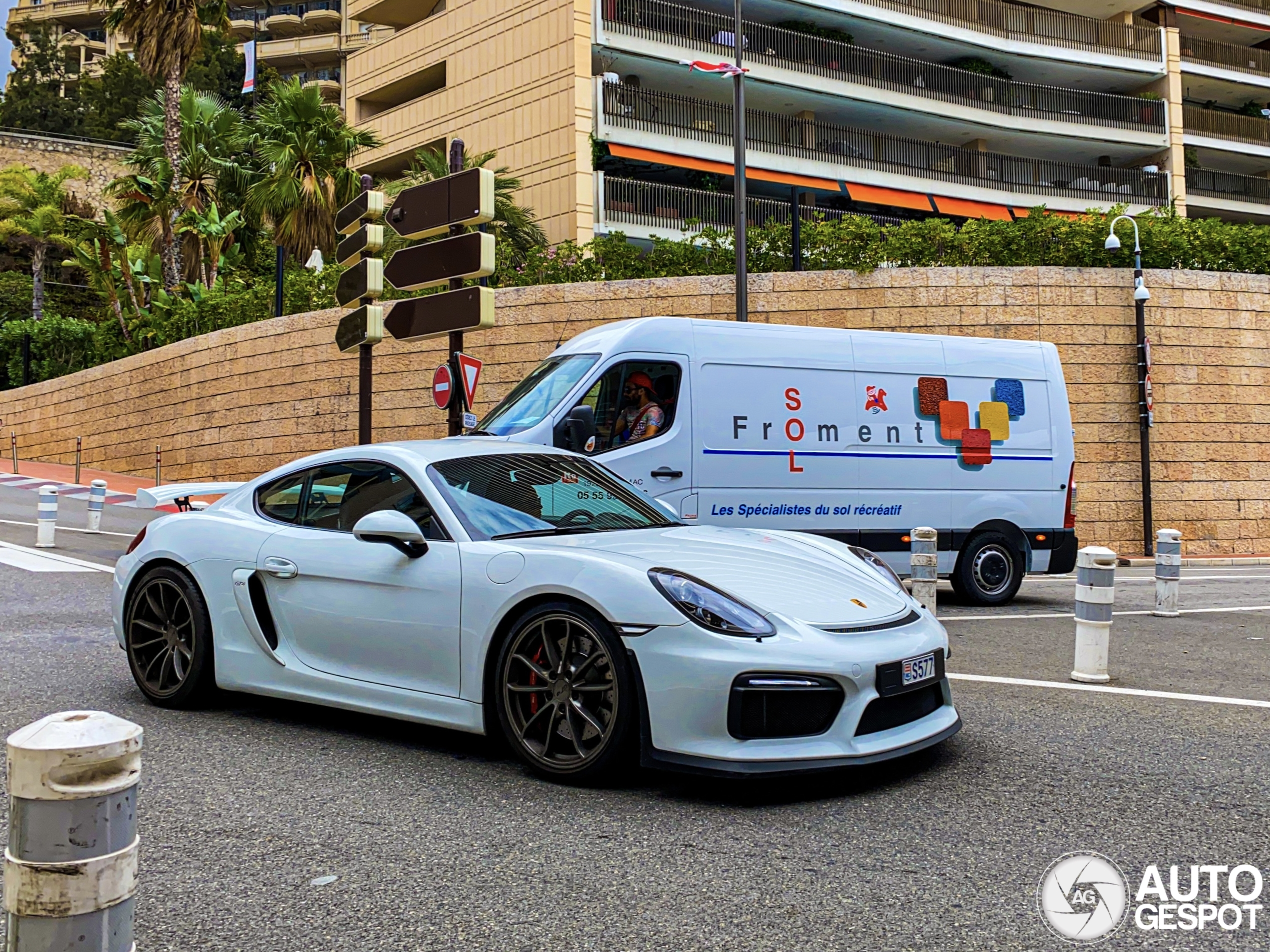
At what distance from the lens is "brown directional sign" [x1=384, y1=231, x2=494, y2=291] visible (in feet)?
41.1

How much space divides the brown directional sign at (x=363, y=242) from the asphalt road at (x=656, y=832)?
925 cm

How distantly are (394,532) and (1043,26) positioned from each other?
123ft

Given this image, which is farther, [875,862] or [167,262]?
[167,262]

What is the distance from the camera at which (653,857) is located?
11.6 feet

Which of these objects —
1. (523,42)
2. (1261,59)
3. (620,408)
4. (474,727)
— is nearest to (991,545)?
(620,408)

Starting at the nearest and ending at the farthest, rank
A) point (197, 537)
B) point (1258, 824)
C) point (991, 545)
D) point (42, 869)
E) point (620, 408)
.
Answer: point (42, 869)
point (1258, 824)
point (197, 537)
point (620, 408)
point (991, 545)

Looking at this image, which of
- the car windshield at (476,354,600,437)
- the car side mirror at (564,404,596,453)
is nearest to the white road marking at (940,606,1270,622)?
the car side mirror at (564,404,596,453)

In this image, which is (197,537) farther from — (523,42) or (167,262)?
(167,262)

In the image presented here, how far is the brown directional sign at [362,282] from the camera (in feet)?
47.7

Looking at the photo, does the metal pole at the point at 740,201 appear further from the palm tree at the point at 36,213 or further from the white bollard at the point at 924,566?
the palm tree at the point at 36,213

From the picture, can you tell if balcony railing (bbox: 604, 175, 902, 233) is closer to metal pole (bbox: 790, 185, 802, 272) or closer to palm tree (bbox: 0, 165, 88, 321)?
metal pole (bbox: 790, 185, 802, 272)

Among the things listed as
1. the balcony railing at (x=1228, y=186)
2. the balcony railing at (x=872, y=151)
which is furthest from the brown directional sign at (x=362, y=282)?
the balcony railing at (x=1228, y=186)

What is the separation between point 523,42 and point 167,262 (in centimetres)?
1160
